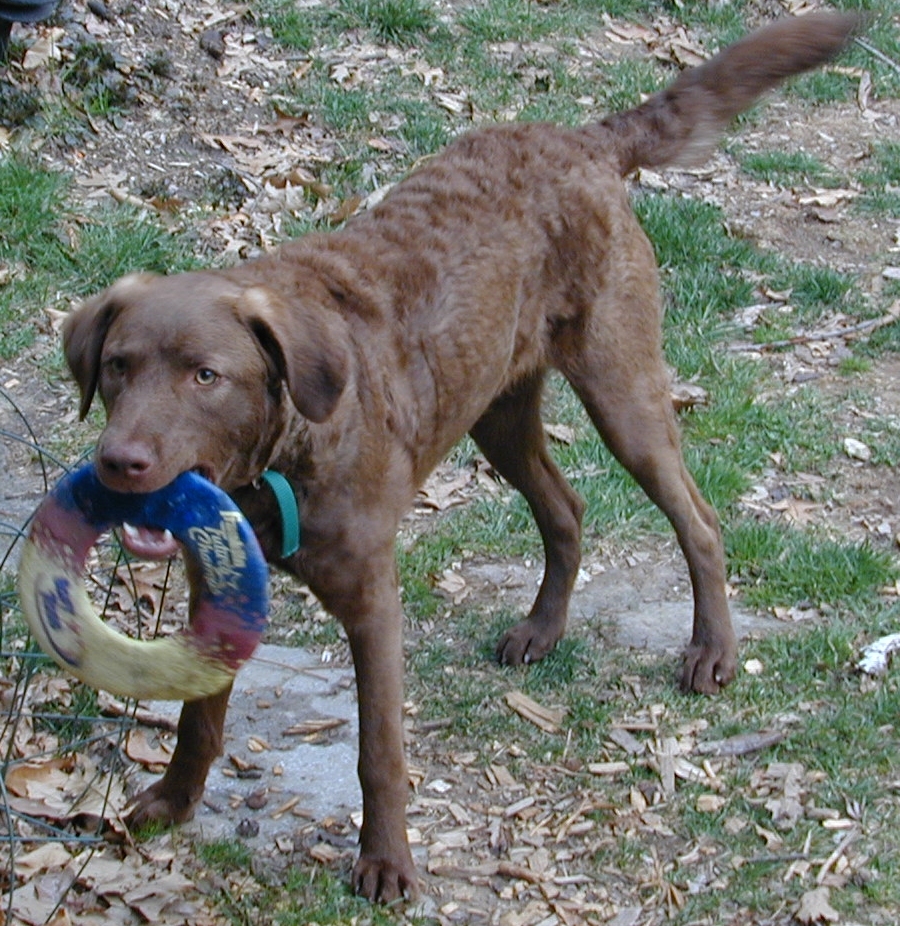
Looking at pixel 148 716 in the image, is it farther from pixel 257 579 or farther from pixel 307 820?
pixel 257 579

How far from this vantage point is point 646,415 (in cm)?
456

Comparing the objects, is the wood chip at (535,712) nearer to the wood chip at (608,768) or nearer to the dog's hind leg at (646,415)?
the wood chip at (608,768)

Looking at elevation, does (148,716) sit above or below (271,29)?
below

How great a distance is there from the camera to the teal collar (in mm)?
3445

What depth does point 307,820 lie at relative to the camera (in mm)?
3969

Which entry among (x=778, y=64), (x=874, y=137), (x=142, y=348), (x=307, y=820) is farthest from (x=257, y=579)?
(x=874, y=137)

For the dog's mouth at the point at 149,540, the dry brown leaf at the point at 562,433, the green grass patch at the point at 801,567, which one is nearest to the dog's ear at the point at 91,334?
the dog's mouth at the point at 149,540

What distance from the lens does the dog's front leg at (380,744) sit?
3.67 meters

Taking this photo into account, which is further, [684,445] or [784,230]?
[784,230]

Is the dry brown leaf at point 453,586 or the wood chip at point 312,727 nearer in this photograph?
the wood chip at point 312,727

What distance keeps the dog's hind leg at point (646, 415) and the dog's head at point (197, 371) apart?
1194 mm

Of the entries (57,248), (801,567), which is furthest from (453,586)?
(57,248)

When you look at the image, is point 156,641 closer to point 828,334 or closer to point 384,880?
point 384,880

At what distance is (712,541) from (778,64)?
1.50 m
